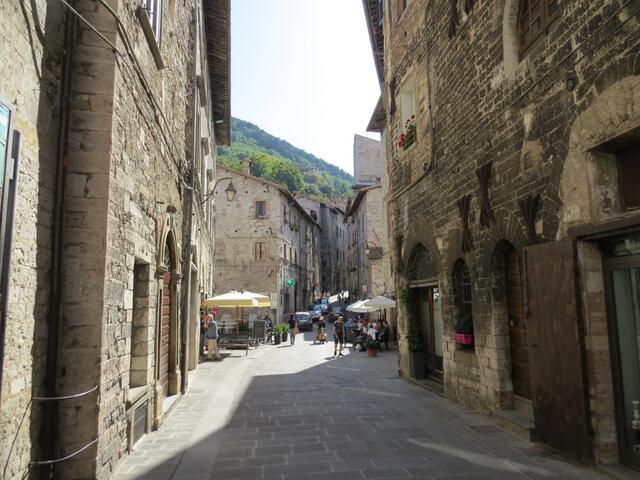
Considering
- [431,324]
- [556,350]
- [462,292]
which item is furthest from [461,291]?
[556,350]

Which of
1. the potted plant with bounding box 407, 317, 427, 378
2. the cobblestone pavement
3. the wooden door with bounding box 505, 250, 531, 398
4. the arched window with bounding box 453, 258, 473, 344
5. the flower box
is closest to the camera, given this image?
the cobblestone pavement

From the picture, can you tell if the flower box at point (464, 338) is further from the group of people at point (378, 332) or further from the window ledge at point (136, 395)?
the group of people at point (378, 332)

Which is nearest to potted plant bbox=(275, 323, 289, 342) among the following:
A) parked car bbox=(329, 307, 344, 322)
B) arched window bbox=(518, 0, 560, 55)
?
parked car bbox=(329, 307, 344, 322)

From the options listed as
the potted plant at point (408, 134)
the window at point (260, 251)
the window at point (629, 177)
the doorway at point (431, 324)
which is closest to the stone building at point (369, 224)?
the window at point (260, 251)

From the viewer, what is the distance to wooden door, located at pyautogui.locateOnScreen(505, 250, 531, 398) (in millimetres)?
6582

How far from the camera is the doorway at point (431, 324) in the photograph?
990cm

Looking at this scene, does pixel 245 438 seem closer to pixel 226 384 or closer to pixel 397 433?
pixel 397 433

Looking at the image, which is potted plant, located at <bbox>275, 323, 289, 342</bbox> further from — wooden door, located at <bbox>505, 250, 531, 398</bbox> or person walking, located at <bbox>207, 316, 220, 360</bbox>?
wooden door, located at <bbox>505, 250, 531, 398</bbox>

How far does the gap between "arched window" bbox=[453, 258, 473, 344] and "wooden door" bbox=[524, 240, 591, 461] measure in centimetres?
219

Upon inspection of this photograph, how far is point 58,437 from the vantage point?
4.05m

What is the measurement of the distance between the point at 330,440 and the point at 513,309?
10.0 feet

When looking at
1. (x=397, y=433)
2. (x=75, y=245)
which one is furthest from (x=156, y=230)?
(x=397, y=433)

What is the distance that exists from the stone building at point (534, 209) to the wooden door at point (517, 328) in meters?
0.02

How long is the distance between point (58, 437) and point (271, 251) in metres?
28.0
